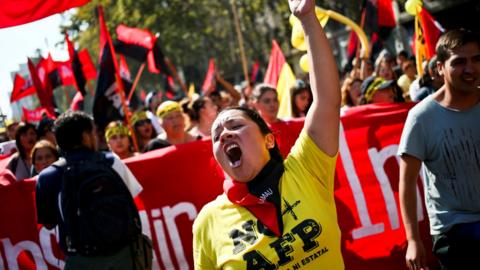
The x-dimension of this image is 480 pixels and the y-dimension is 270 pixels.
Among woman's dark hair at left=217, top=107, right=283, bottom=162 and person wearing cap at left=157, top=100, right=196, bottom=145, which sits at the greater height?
woman's dark hair at left=217, top=107, right=283, bottom=162

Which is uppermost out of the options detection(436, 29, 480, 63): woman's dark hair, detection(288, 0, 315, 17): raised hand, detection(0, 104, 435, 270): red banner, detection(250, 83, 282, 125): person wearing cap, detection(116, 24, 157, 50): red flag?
detection(116, 24, 157, 50): red flag

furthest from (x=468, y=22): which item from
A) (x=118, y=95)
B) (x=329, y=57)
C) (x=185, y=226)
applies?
(x=329, y=57)

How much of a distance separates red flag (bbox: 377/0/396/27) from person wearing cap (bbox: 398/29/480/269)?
23.4ft

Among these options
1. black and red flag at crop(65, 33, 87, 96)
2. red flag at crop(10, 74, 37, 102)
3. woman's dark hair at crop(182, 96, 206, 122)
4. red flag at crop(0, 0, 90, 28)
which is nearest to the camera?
red flag at crop(0, 0, 90, 28)

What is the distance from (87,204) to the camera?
12.7 feet

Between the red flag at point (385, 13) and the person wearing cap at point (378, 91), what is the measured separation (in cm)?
440

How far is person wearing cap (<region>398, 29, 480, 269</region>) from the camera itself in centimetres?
330

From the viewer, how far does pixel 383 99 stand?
6.08 m

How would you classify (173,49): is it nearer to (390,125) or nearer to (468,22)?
(468,22)

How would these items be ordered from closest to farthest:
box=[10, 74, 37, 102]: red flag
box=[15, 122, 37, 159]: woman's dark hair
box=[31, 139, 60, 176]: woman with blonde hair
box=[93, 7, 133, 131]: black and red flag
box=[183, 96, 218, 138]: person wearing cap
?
box=[31, 139, 60, 176]: woman with blonde hair → box=[15, 122, 37, 159]: woman's dark hair → box=[183, 96, 218, 138]: person wearing cap → box=[93, 7, 133, 131]: black and red flag → box=[10, 74, 37, 102]: red flag

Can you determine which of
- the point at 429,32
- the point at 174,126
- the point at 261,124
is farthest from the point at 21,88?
the point at 261,124

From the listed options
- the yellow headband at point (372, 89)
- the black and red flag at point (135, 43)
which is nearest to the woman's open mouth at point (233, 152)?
the yellow headband at point (372, 89)

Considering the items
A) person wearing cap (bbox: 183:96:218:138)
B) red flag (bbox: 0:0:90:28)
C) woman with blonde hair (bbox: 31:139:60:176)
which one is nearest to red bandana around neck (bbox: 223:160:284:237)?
red flag (bbox: 0:0:90:28)

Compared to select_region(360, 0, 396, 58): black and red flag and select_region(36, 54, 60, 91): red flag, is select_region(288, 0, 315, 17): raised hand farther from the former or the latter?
select_region(36, 54, 60, 91): red flag
